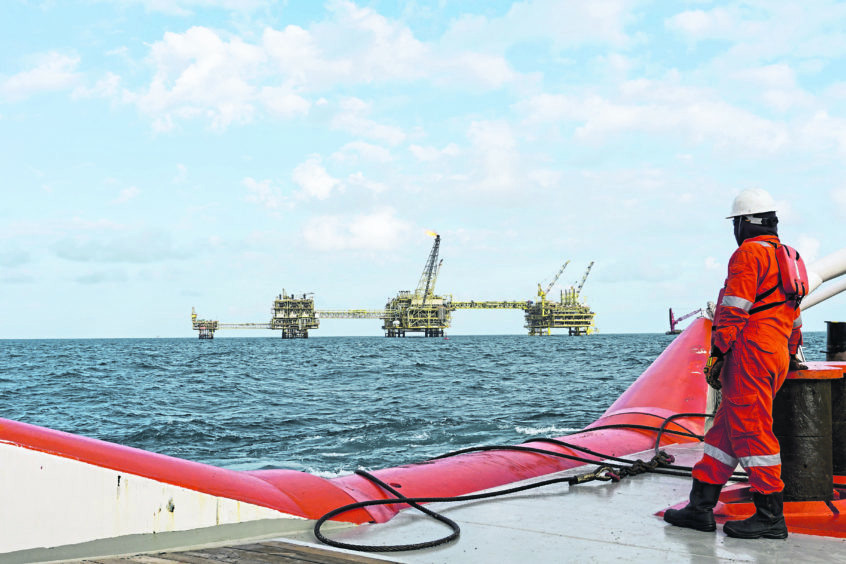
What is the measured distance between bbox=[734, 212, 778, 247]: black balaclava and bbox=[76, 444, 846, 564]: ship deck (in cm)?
143

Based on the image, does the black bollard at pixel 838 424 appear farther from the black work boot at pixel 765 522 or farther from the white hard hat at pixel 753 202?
the white hard hat at pixel 753 202

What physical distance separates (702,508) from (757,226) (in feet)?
4.56

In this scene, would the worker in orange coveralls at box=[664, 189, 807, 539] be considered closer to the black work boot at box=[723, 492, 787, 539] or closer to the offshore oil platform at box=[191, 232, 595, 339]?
the black work boot at box=[723, 492, 787, 539]

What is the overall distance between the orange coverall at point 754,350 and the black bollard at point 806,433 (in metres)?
Answer: 0.36

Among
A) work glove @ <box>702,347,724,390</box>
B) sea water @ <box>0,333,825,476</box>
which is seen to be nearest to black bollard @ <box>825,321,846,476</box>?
work glove @ <box>702,347,724,390</box>

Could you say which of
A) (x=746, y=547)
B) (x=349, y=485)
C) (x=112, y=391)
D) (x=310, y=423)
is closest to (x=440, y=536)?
(x=349, y=485)

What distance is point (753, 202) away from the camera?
3.34 meters

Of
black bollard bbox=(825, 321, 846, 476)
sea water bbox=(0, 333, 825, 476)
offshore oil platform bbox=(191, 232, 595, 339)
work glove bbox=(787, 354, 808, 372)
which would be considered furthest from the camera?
offshore oil platform bbox=(191, 232, 595, 339)

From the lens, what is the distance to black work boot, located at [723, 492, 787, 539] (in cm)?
323

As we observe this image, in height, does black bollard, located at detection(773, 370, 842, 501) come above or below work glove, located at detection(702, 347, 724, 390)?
below

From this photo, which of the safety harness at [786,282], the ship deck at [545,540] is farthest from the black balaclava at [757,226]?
the ship deck at [545,540]

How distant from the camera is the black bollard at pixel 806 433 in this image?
11.4ft

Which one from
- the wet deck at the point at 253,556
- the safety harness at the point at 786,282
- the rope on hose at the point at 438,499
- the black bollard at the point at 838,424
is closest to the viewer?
the wet deck at the point at 253,556

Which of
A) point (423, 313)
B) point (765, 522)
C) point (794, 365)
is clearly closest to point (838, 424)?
point (794, 365)
